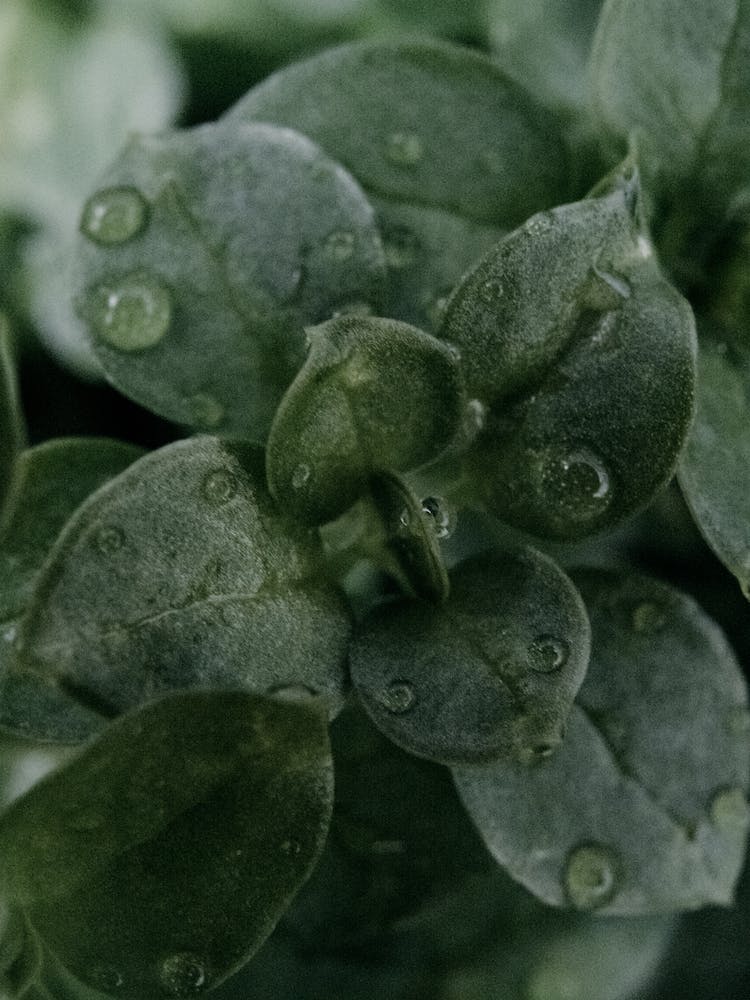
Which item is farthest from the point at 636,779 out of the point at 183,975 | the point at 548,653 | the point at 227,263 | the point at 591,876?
the point at 227,263

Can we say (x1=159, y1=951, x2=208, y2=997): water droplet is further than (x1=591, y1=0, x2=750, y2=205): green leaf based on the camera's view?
No

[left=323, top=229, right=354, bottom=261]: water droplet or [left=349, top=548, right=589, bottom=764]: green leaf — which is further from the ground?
[left=323, top=229, right=354, bottom=261]: water droplet

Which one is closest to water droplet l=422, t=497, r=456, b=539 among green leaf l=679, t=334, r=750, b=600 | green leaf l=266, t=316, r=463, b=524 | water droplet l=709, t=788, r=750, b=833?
green leaf l=266, t=316, r=463, b=524

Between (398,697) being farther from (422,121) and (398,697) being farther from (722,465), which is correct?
(422,121)

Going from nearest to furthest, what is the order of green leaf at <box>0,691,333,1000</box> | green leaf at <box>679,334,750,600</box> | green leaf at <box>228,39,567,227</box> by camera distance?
green leaf at <box>0,691,333,1000</box>, green leaf at <box>679,334,750,600</box>, green leaf at <box>228,39,567,227</box>

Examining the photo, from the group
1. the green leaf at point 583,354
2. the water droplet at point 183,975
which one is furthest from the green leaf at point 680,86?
the water droplet at point 183,975

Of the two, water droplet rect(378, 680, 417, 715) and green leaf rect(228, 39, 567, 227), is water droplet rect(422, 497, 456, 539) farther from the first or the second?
green leaf rect(228, 39, 567, 227)

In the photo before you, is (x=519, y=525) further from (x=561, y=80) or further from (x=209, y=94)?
(x=209, y=94)
